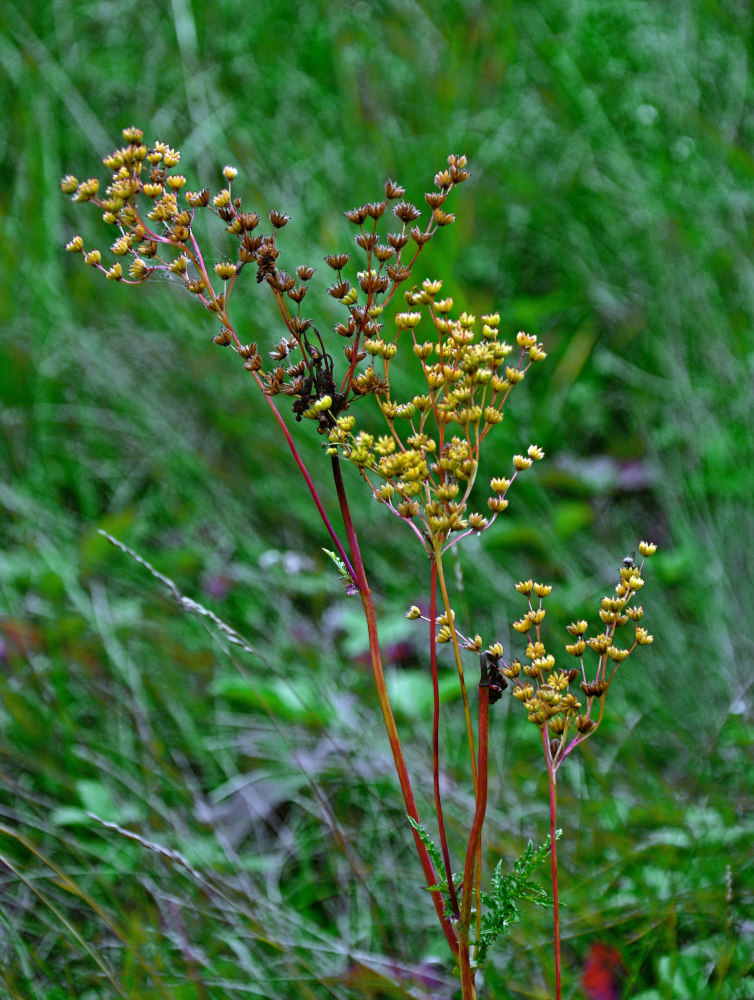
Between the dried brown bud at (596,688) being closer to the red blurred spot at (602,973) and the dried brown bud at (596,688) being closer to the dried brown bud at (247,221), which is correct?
the dried brown bud at (247,221)

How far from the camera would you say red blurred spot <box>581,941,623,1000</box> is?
1.31m

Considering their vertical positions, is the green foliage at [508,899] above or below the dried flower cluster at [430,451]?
below

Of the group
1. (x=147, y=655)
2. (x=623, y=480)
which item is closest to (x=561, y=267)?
(x=623, y=480)

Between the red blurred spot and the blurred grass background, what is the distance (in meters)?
0.03

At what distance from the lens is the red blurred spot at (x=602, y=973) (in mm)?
1308

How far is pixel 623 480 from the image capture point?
→ 267 cm

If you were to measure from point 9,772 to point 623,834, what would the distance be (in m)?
1.33

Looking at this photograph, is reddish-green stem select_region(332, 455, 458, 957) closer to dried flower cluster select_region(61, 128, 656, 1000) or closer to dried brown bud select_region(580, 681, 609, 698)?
dried flower cluster select_region(61, 128, 656, 1000)

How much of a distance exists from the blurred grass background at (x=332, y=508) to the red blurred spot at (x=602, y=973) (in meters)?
0.03

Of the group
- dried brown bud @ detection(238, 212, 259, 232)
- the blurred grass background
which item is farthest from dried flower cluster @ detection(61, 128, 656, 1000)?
the blurred grass background

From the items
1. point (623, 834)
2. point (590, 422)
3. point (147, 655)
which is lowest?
point (623, 834)

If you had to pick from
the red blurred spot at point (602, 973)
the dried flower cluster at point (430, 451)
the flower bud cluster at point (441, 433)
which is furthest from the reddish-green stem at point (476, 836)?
the red blurred spot at point (602, 973)

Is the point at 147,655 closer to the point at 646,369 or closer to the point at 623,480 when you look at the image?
the point at 623,480

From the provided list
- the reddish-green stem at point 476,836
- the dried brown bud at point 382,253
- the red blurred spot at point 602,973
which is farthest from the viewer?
the red blurred spot at point 602,973
